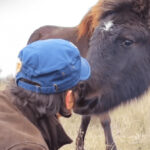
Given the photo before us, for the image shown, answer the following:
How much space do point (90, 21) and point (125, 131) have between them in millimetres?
2116

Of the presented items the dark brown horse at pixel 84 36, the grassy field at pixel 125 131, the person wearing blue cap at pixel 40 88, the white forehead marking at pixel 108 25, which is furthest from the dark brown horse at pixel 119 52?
the person wearing blue cap at pixel 40 88

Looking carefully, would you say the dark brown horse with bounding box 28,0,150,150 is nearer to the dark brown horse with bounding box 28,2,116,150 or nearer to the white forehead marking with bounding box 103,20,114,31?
the white forehead marking with bounding box 103,20,114,31

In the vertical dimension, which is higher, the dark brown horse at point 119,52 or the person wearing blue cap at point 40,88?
the person wearing blue cap at point 40,88

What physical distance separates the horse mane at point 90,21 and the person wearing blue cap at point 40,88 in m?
2.31

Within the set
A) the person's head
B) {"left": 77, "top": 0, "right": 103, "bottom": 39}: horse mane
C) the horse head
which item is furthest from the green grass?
the person's head

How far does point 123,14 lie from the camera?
3.94 meters

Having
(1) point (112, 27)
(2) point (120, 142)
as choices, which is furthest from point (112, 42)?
(2) point (120, 142)

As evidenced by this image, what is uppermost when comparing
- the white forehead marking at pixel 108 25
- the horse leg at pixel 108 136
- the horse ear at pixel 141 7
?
the horse ear at pixel 141 7

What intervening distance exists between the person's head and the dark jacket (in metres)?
0.13

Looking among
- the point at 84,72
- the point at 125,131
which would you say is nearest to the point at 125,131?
the point at 125,131

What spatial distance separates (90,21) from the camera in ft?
16.5

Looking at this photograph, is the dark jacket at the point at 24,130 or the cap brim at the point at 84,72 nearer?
the dark jacket at the point at 24,130

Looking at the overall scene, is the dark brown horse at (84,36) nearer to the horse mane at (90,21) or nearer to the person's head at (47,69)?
the horse mane at (90,21)

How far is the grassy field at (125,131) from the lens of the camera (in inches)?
216
